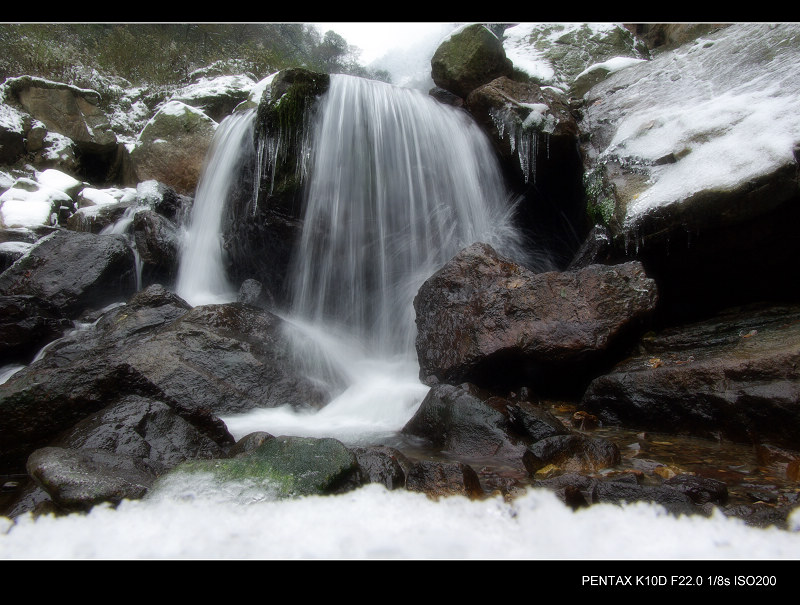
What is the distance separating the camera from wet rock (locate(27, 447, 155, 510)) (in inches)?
75.2

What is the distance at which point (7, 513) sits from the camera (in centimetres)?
213

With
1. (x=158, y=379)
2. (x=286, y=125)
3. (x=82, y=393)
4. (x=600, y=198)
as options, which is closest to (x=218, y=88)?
(x=286, y=125)

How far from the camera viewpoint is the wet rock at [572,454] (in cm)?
254

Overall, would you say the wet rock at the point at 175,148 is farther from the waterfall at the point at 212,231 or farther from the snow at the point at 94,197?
the waterfall at the point at 212,231

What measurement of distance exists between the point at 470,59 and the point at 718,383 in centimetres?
641

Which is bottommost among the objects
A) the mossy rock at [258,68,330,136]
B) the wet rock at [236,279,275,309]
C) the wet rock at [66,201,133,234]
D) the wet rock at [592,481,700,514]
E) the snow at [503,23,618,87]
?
the wet rock at [592,481,700,514]

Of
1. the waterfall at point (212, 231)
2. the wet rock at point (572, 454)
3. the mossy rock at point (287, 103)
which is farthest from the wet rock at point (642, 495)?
the waterfall at point (212, 231)

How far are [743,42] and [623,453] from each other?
511 cm

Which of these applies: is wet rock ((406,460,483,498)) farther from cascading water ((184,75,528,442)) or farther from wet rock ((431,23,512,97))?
wet rock ((431,23,512,97))

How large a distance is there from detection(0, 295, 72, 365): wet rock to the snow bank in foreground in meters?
4.46

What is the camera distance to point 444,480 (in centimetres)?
222

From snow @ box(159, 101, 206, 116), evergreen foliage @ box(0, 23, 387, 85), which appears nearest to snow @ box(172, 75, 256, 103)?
snow @ box(159, 101, 206, 116)
